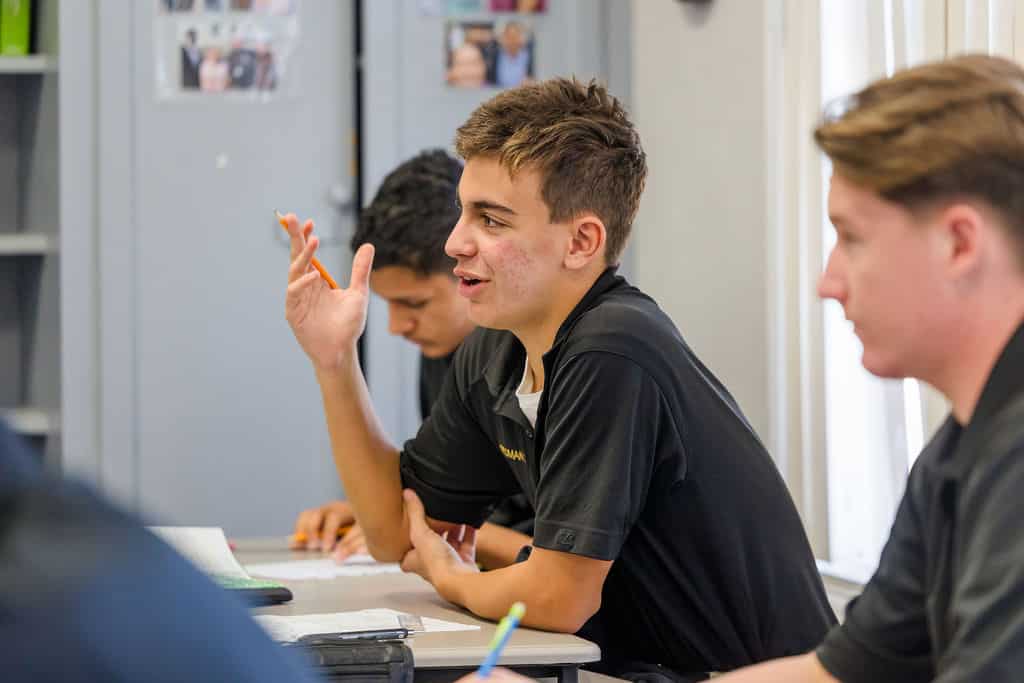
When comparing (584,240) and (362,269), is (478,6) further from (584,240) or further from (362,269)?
(584,240)

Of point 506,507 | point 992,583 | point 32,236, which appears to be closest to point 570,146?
point 506,507

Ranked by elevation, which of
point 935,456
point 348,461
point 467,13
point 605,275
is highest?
point 467,13

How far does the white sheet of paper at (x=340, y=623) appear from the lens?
4.98 feet

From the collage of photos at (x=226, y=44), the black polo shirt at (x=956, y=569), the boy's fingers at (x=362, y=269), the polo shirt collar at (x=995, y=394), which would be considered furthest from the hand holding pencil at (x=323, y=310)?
the collage of photos at (x=226, y=44)

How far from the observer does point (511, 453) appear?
1.92 m

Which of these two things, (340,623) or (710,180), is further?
(710,180)

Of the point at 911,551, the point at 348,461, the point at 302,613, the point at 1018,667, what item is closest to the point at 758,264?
the point at 348,461

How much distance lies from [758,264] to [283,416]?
1.38 metres

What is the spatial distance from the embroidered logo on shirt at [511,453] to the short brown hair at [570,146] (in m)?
0.29

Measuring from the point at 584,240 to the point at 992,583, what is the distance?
1012 millimetres

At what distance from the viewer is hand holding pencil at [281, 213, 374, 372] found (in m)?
2.06

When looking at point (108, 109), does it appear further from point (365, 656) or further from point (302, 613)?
point (365, 656)

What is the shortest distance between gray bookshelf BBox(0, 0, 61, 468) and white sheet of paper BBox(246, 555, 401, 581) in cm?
166

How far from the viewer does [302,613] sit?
1.73 meters
